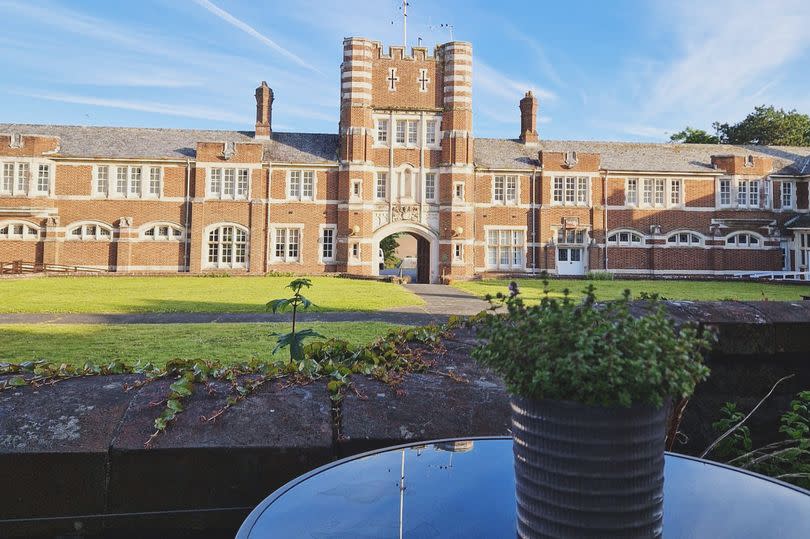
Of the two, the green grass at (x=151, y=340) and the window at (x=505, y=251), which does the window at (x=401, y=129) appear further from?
the green grass at (x=151, y=340)

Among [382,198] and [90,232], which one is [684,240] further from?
[90,232]

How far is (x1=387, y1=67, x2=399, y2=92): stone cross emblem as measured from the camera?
1235 inches

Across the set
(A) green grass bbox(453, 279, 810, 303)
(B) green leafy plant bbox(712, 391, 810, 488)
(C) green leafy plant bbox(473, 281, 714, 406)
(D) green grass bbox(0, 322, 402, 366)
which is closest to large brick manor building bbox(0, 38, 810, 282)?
(A) green grass bbox(453, 279, 810, 303)

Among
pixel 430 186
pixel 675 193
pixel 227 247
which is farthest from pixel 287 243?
pixel 675 193

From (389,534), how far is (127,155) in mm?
34184

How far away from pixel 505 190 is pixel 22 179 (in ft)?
90.8

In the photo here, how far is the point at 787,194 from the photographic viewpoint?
1332 inches

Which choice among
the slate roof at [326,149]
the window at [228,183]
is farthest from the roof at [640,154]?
the window at [228,183]

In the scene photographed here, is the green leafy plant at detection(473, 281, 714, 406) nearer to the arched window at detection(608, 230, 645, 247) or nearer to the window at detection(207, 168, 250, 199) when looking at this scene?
the window at detection(207, 168, 250, 199)

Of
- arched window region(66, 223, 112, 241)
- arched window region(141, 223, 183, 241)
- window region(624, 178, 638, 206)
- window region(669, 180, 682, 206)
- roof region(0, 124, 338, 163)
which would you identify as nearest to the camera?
arched window region(66, 223, 112, 241)

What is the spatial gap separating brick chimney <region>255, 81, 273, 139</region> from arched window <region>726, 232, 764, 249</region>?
95.8 feet

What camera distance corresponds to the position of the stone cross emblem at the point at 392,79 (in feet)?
103

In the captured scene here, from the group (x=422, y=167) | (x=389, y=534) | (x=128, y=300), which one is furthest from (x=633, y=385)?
(x=422, y=167)

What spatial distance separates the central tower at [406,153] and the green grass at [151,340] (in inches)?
763
